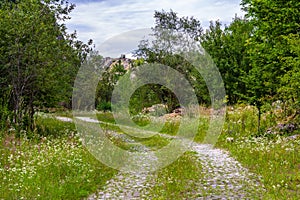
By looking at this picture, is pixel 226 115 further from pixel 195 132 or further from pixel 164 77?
pixel 164 77

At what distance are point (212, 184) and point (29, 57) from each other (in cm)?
1127

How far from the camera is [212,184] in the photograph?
995cm

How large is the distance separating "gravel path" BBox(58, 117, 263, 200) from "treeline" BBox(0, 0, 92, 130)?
7386 mm

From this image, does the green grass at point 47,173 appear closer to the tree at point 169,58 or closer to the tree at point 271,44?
the tree at point 271,44

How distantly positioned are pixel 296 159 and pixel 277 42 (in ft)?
22.9

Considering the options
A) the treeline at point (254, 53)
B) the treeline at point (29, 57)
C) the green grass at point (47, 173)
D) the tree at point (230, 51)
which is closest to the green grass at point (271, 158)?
the treeline at point (254, 53)

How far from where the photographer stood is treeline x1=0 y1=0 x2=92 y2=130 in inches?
646

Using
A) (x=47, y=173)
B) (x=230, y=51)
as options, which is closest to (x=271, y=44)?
(x=230, y=51)

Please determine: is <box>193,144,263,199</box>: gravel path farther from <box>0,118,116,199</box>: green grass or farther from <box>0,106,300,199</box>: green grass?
<box>0,118,116,199</box>: green grass

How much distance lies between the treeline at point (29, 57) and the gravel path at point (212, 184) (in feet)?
24.2

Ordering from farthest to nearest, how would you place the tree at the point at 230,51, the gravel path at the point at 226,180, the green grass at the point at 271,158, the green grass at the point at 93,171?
the tree at the point at 230,51
the green grass at the point at 271,158
the gravel path at the point at 226,180
the green grass at the point at 93,171

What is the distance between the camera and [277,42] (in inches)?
673

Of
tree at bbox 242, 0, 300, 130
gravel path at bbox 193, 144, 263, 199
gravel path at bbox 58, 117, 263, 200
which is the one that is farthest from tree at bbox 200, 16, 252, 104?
gravel path at bbox 58, 117, 263, 200

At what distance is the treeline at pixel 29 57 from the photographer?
16406 mm
